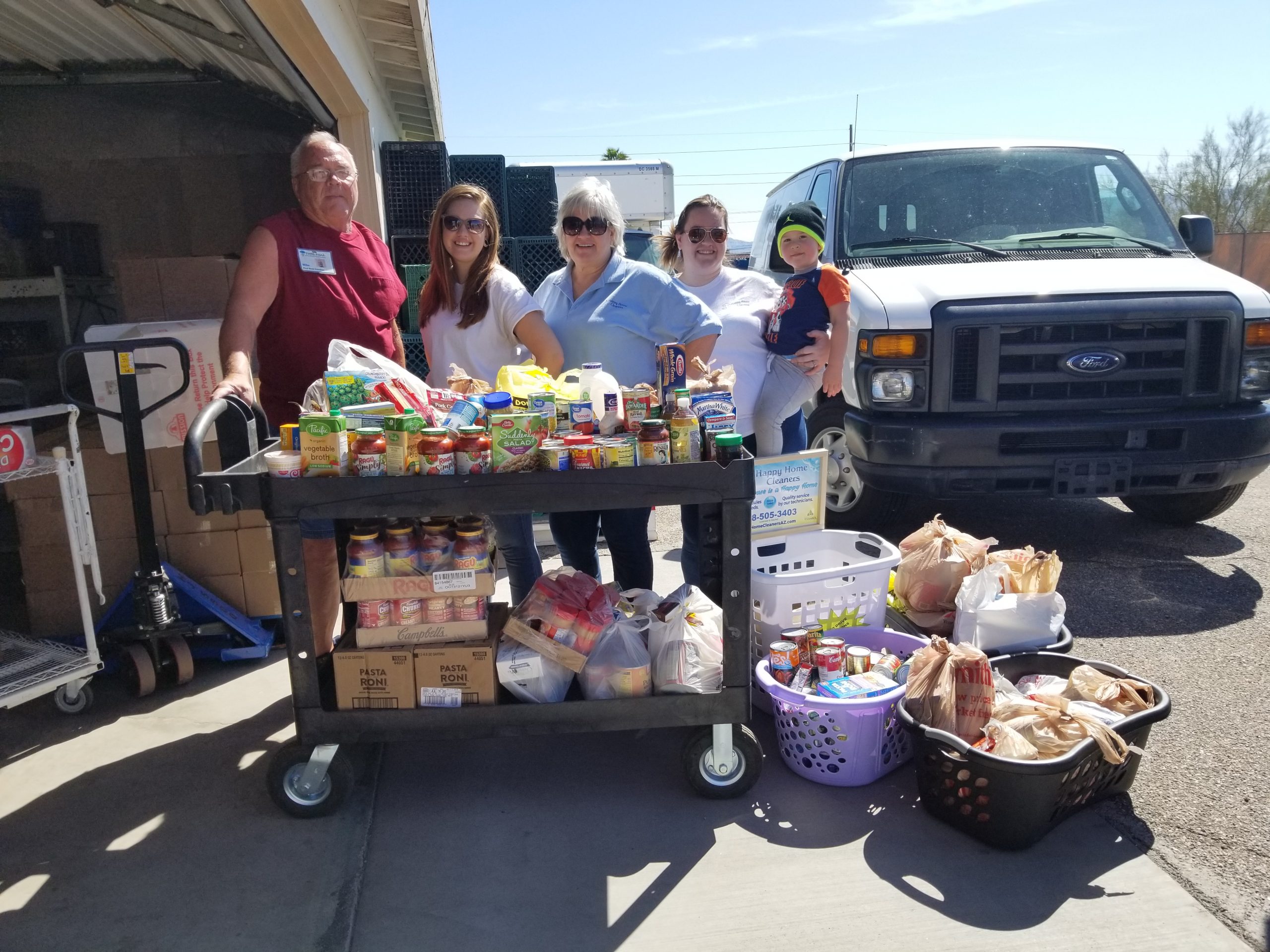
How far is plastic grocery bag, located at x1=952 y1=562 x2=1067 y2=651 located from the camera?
10.6ft

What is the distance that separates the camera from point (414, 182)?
599cm

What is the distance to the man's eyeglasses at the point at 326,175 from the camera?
3104 millimetres

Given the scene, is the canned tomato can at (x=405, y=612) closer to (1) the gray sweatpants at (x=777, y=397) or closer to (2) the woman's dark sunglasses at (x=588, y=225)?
(2) the woman's dark sunglasses at (x=588, y=225)

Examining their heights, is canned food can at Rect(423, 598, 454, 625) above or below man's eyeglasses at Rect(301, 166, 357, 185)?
below

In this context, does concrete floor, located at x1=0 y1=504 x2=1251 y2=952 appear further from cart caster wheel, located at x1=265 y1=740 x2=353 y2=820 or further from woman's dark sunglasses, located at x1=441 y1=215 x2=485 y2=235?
woman's dark sunglasses, located at x1=441 y1=215 x2=485 y2=235

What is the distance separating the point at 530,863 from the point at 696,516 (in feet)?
4.56

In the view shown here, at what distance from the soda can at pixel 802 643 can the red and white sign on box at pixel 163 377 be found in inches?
99.3

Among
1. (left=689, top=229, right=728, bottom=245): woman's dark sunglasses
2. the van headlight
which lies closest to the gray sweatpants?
(left=689, top=229, right=728, bottom=245): woman's dark sunglasses

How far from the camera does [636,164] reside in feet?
69.5

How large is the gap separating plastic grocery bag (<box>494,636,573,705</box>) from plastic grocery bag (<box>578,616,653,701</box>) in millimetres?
76

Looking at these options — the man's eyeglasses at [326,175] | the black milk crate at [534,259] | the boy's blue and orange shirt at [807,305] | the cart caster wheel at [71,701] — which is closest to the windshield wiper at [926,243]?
the boy's blue and orange shirt at [807,305]

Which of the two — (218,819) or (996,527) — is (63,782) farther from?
(996,527)

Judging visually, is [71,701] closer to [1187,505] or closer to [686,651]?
[686,651]

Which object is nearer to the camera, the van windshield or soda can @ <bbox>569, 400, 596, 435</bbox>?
soda can @ <bbox>569, 400, 596, 435</bbox>
